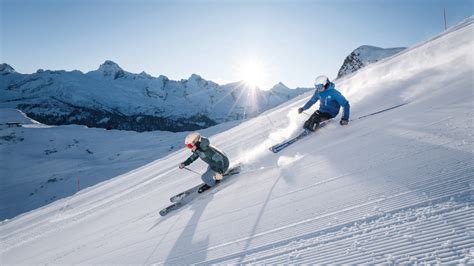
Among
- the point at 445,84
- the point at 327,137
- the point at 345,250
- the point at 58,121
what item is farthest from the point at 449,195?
the point at 58,121

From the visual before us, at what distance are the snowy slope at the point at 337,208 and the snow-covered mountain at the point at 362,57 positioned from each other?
4529 centimetres

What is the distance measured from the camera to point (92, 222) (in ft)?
27.8

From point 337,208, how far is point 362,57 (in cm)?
5490

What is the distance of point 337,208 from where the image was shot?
11.5 feet

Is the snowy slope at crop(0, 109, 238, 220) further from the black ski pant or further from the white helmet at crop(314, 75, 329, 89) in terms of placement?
the white helmet at crop(314, 75, 329, 89)

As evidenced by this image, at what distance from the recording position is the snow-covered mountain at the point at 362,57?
5019 centimetres

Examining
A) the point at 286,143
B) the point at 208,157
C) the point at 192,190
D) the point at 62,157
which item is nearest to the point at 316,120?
the point at 286,143

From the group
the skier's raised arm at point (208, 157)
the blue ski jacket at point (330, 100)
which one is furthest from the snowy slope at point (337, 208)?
the blue ski jacket at point (330, 100)

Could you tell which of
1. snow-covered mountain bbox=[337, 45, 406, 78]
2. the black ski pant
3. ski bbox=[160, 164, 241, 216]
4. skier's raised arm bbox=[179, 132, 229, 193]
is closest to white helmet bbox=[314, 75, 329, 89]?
the black ski pant

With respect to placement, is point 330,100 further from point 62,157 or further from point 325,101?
point 62,157

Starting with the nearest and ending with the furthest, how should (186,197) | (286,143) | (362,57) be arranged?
(186,197) < (286,143) < (362,57)

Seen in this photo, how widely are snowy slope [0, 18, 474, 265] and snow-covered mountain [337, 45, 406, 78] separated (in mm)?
45290

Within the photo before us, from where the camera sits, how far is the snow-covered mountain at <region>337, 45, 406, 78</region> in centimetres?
5019

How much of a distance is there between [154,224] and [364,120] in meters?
5.68
